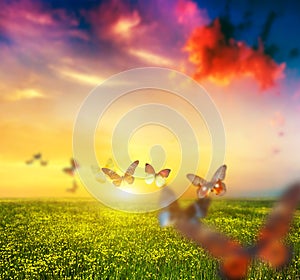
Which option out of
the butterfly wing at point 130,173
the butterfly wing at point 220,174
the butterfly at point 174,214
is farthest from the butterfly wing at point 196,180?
the butterfly wing at point 130,173

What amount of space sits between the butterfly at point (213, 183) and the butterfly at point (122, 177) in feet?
2.59

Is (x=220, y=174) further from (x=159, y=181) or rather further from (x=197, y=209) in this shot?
(x=159, y=181)

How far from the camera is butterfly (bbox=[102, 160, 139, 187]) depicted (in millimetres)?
6059

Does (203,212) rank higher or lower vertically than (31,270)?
higher

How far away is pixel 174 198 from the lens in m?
4.73

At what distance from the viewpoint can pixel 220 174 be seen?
6.04 metres

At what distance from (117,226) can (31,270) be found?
686 cm

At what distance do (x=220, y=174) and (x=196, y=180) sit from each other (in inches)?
14.5

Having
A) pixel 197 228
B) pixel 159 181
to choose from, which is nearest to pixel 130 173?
pixel 159 181

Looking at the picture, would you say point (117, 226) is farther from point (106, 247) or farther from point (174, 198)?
point (174, 198)

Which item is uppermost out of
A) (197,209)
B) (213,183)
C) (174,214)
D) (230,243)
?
(213,183)

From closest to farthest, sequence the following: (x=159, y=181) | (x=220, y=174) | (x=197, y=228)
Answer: (x=197, y=228) < (x=159, y=181) < (x=220, y=174)

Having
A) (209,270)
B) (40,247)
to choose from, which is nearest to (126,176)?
(209,270)

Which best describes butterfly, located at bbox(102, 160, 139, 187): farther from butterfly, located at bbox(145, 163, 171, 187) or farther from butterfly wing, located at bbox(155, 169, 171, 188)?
butterfly wing, located at bbox(155, 169, 171, 188)
